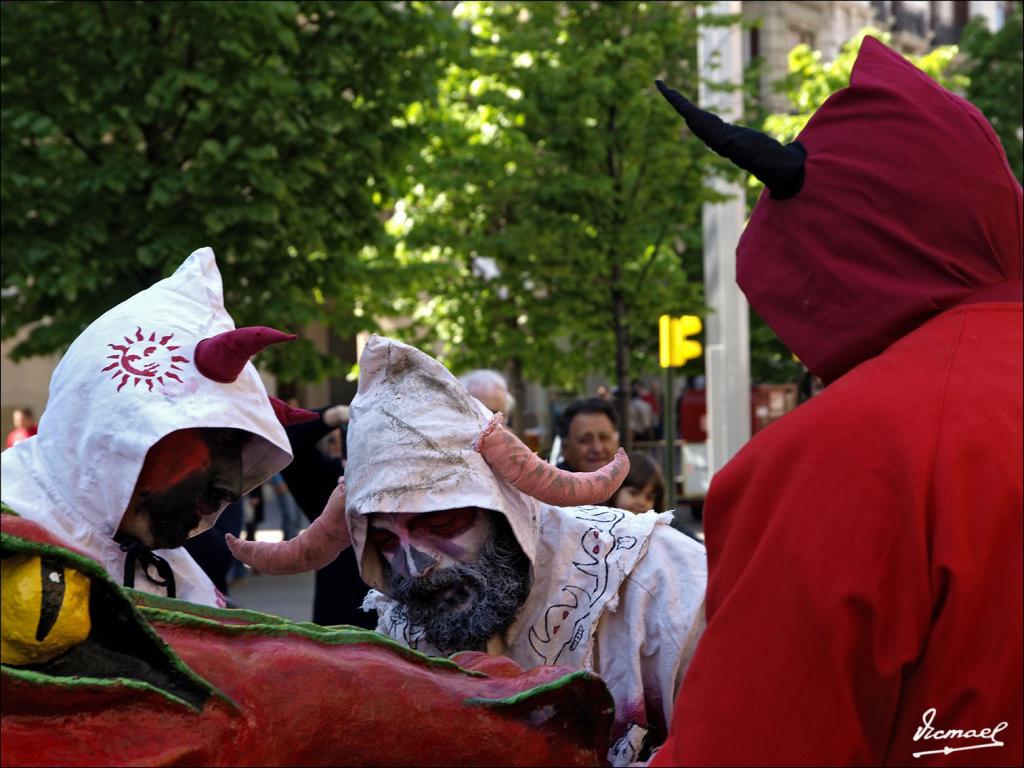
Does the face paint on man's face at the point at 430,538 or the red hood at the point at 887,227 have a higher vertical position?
the red hood at the point at 887,227

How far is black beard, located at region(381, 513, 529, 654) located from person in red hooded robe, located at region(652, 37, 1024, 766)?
1.14 metres

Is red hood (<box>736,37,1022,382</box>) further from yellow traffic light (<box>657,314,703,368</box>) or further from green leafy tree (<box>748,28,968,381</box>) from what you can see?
green leafy tree (<box>748,28,968,381</box>)

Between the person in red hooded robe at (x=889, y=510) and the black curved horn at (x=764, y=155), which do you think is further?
the black curved horn at (x=764, y=155)

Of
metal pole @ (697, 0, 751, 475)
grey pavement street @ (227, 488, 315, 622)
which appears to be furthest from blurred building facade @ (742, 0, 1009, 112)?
grey pavement street @ (227, 488, 315, 622)

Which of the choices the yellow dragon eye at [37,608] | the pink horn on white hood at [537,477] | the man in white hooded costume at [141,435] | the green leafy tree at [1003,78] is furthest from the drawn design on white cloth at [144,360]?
the green leafy tree at [1003,78]

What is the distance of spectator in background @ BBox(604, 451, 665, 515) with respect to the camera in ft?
21.6

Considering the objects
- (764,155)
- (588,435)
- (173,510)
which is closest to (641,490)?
(588,435)

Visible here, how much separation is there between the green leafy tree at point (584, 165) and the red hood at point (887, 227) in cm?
1248

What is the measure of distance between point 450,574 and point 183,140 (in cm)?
905

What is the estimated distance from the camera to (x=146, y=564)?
2881mm

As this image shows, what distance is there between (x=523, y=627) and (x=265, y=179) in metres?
8.41

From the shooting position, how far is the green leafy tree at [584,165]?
50.7ft

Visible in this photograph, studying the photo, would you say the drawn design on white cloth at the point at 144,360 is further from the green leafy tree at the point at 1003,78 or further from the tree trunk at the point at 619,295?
the green leafy tree at the point at 1003,78

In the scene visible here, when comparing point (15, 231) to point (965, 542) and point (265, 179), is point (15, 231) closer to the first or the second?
point (265, 179)
